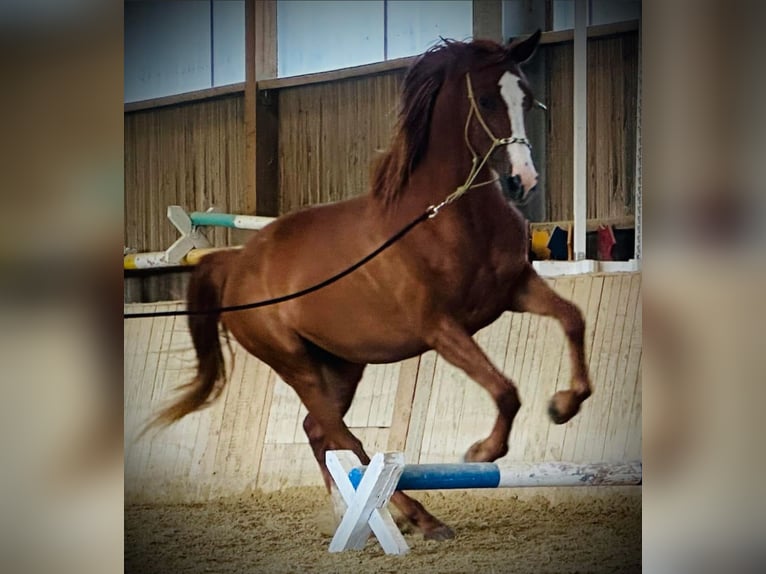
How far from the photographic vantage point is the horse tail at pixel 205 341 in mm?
2156

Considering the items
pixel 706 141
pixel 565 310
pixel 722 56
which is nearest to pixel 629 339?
pixel 565 310

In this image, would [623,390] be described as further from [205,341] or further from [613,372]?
[205,341]

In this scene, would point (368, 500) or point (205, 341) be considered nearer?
point (368, 500)

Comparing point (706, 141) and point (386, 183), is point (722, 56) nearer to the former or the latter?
point (706, 141)

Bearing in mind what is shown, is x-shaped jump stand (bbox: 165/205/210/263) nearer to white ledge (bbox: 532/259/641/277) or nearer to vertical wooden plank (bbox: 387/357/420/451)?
vertical wooden plank (bbox: 387/357/420/451)

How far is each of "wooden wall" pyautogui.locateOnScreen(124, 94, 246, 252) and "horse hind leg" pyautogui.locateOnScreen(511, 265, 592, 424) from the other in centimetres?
69

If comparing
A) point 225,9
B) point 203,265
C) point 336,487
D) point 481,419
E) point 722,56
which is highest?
point 225,9

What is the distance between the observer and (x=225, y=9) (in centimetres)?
216

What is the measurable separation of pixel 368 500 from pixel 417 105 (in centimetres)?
90

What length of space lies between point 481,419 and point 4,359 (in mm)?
1027

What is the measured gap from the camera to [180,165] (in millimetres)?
2164

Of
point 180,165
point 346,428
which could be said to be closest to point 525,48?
point 180,165

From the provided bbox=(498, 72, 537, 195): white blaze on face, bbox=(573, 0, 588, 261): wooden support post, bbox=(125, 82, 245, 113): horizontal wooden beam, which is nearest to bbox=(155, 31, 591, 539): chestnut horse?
bbox=(498, 72, 537, 195): white blaze on face

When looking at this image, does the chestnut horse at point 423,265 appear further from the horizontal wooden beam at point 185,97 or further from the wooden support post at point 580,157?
the horizontal wooden beam at point 185,97
